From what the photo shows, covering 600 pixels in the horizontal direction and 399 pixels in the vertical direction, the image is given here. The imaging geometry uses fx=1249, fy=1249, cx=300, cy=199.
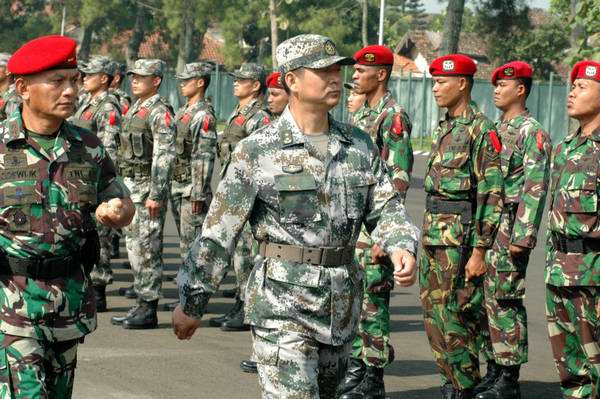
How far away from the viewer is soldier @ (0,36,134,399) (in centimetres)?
570

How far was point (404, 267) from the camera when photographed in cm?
533

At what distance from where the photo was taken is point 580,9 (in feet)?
53.1

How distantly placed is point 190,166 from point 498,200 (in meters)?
4.48

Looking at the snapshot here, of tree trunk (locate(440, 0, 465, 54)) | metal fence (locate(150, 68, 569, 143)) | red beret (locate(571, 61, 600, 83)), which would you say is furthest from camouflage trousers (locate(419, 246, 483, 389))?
metal fence (locate(150, 68, 569, 143))

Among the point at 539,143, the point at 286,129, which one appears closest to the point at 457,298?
the point at 539,143

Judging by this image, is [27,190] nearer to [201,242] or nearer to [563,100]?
[201,242]

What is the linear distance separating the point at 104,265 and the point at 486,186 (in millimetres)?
4857

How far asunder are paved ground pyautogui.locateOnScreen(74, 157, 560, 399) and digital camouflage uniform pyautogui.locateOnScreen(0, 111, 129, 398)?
243 centimetres

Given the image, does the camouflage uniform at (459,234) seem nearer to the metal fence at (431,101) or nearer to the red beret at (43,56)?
the red beret at (43,56)

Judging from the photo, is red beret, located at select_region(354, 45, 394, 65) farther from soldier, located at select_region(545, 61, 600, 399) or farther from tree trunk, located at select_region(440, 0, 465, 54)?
tree trunk, located at select_region(440, 0, 465, 54)

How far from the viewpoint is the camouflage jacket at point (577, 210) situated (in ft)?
24.6

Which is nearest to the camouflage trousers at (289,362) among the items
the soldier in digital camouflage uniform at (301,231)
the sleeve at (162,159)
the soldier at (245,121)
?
the soldier in digital camouflage uniform at (301,231)

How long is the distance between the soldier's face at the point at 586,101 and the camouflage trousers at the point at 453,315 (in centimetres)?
127

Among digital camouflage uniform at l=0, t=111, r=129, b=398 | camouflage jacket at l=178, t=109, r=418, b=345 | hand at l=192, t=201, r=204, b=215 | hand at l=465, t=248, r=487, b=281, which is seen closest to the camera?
camouflage jacket at l=178, t=109, r=418, b=345
